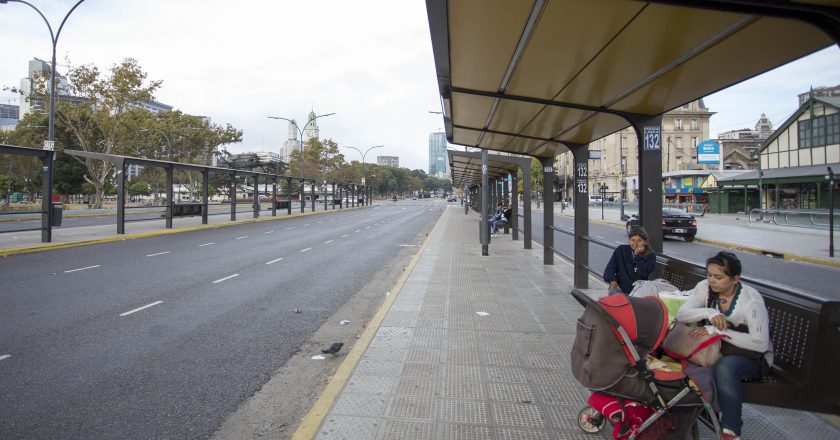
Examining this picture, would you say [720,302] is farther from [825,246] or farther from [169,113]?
[169,113]

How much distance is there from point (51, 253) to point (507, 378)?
45.4 ft

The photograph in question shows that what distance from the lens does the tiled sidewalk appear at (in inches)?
126

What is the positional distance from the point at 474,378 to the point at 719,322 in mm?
1942

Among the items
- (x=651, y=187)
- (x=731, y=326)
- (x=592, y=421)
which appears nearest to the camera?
(x=731, y=326)

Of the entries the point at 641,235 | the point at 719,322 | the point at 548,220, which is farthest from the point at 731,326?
the point at 548,220

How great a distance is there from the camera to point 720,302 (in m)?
3.09

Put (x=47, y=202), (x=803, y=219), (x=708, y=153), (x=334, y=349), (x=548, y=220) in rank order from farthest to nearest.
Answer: (x=708, y=153)
(x=803, y=219)
(x=47, y=202)
(x=548, y=220)
(x=334, y=349)

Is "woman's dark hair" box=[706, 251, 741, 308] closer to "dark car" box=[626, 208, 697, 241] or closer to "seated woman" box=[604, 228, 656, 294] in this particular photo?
"seated woman" box=[604, 228, 656, 294]

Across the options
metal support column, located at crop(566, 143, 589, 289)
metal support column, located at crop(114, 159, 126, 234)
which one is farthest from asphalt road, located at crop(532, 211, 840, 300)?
metal support column, located at crop(114, 159, 126, 234)

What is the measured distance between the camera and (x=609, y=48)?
4340 mm

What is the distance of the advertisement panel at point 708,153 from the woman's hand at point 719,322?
176ft

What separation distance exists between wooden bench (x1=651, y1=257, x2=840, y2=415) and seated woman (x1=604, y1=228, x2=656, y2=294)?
5.08 feet

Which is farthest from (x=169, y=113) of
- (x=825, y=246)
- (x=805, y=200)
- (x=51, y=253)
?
(x=805, y=200)

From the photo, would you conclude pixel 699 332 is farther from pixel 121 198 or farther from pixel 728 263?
pixel 121 198
